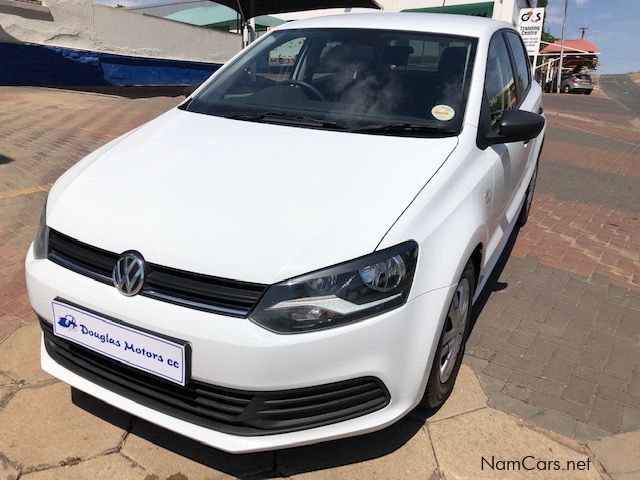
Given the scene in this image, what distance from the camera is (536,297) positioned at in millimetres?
3598

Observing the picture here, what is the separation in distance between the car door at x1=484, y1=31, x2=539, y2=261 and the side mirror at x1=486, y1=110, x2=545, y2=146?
0.08 metres

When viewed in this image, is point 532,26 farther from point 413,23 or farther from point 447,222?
point 447,222

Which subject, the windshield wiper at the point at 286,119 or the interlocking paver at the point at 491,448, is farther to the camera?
the windshield wiper at the point at 286,119

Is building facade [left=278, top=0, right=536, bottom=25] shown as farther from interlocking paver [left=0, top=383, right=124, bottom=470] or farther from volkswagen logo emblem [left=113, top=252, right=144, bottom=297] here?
volkswagen logo emblem [left=113, top=252, right=144, bottom=297]

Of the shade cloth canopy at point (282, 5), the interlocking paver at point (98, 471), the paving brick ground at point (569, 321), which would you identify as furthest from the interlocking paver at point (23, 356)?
the shade cloth canopy at point (282, 5)

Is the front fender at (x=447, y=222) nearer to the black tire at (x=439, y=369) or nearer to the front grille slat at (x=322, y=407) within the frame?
the black tire at (x=439, y=369)

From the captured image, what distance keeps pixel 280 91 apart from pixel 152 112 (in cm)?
736

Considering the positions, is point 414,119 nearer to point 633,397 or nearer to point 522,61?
point 633,397

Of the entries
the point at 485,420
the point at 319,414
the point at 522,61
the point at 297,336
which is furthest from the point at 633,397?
the point at 522,61

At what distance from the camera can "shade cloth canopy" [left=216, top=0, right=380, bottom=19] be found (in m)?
13.2

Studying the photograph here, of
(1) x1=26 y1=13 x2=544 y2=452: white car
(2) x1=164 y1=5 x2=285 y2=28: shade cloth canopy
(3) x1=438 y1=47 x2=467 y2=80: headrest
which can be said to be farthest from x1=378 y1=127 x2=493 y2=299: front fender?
(2) x1=164 y1=5 x2=285 y2=28: shade cloth canopy

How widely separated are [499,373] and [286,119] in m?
1.65

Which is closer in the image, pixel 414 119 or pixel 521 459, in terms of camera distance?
pixel 521 459

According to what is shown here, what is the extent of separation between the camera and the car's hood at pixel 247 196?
5.90 feet
